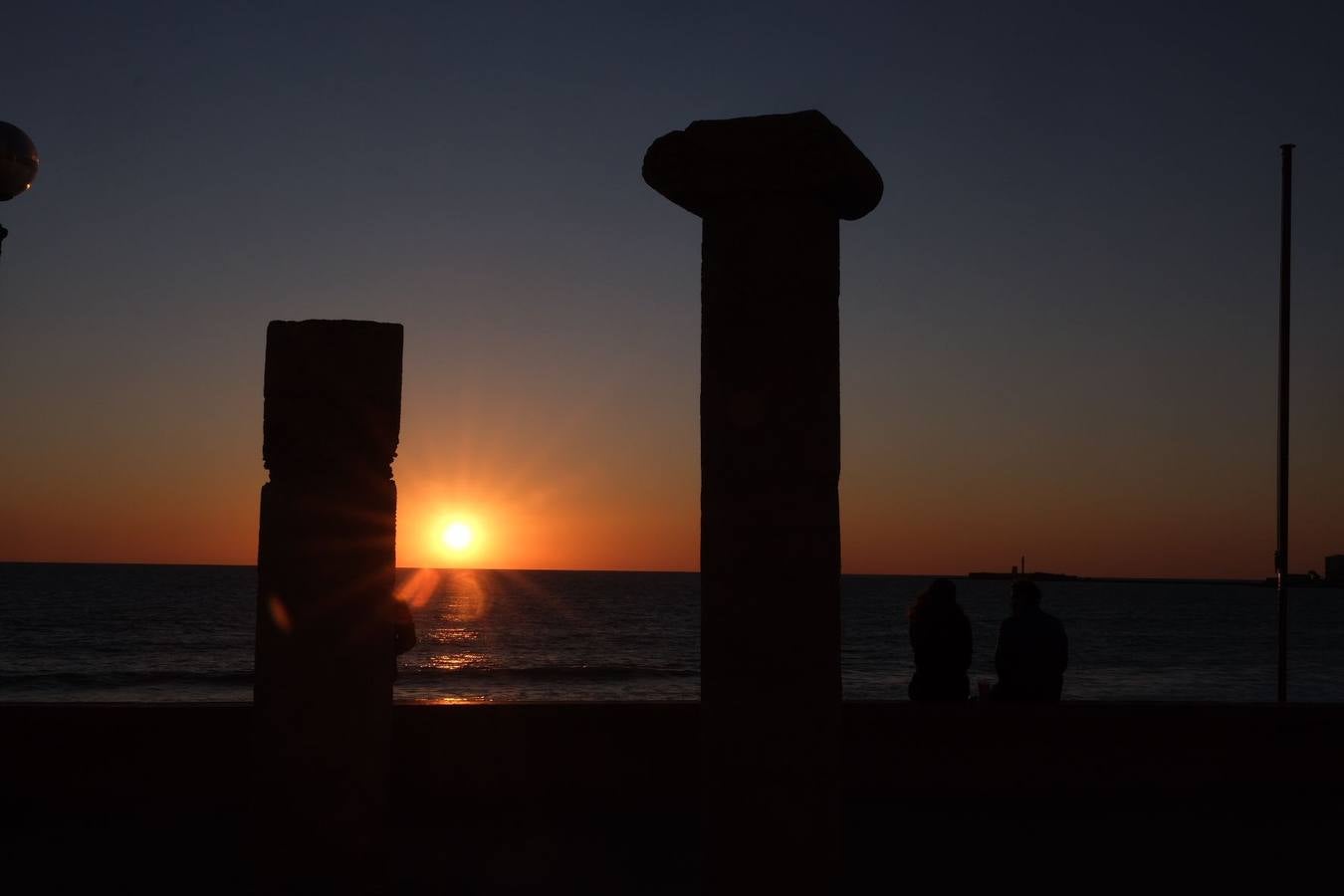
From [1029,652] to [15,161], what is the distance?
6310 millimetres

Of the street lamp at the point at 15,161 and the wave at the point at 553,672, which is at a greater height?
the street lamp at the point at 15,161

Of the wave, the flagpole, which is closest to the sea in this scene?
the wave

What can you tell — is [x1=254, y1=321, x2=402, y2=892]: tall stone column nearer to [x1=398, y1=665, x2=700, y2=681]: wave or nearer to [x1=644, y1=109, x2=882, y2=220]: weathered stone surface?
[x1=644, y1=109, x2=882, y2=220]: weathered stone surface

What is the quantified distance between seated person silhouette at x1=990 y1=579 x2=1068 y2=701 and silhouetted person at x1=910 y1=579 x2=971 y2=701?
249 mm

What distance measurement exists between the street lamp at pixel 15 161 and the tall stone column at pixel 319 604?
4.08ft

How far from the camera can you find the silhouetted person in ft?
26.6

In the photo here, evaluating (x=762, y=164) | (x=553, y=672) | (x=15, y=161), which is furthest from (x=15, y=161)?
(x=553, y=672)

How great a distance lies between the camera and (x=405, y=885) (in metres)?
6.18

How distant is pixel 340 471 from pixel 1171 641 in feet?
251

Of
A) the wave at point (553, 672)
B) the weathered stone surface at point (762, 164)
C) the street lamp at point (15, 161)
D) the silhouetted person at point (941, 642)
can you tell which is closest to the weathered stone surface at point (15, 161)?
the street lamp at point (15, 161)

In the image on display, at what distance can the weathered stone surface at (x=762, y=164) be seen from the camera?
14.2 feet

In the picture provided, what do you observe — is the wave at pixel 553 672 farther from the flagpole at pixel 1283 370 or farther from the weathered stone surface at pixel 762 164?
the weathered stone surface at pixel 762 164

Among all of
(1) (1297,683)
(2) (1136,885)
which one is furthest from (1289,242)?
(1) (1297,683)

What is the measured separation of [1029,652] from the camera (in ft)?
26.7
